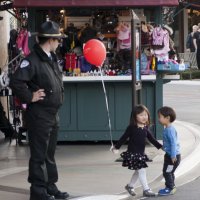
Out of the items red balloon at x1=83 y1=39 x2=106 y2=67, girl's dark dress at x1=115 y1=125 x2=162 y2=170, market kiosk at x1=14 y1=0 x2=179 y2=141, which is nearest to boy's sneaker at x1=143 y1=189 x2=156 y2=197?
girl's dark dress at x1=115 y1=125 x2=162 y2=170

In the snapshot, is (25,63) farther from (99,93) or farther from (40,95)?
(99,93)

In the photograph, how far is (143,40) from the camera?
1167cm

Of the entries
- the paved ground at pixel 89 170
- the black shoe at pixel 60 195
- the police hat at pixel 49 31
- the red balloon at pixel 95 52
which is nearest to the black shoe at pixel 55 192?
the black shoe at pixel 60 195

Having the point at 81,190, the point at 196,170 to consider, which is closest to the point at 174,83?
the point at 196,170

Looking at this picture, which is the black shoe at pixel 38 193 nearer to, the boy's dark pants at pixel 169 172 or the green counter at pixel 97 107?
the boy's dark pants at pixel 169 172

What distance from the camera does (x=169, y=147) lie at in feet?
26.0

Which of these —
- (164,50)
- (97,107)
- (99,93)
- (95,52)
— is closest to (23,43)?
(99,93)

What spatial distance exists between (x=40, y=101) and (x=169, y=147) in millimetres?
1841

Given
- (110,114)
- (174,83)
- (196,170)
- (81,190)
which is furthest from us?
(174,83)

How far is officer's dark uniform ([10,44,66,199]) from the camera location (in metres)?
6.98

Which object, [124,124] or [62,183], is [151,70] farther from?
[62,183]

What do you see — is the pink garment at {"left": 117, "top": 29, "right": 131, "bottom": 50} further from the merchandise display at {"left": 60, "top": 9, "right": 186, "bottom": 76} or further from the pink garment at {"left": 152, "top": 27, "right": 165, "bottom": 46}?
the pink garment at {"left": 152, "top": 27, "right": 165, "bottom": 46}

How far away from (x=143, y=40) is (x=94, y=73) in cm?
111

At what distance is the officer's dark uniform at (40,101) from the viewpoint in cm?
698
